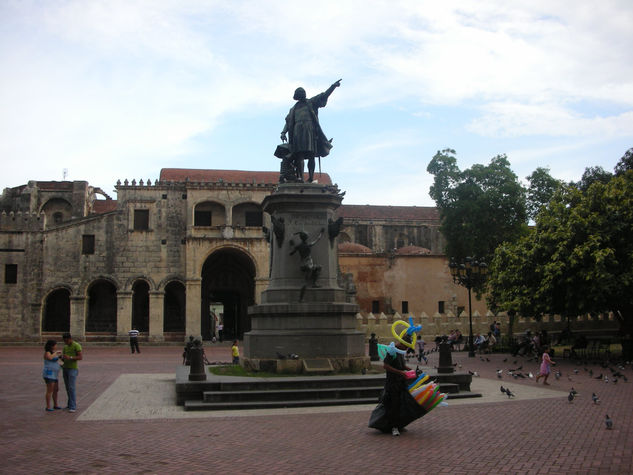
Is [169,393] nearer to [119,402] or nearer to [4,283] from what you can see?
[119,402]

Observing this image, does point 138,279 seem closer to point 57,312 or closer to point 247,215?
point 57,312

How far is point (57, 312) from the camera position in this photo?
145ft

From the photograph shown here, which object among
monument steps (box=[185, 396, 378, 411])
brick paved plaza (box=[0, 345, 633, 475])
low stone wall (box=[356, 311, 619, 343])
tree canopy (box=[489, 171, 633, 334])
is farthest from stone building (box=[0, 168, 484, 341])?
monument steps (box=[185, 396, 378, 411])

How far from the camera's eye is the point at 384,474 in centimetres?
701

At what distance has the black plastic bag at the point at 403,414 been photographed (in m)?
9.12

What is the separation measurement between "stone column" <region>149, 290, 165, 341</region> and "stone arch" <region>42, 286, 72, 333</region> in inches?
238

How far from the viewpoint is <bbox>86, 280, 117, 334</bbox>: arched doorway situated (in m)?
44.3

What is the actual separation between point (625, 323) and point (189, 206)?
92.5ft

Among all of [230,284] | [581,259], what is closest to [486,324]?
[581,259]

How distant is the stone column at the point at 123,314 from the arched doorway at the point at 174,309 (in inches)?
131

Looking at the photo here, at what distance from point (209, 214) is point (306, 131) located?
2981 centimetres

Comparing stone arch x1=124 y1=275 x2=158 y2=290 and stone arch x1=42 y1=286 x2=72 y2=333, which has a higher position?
stone arch x1=124 y1=275 x2=158 y2=290

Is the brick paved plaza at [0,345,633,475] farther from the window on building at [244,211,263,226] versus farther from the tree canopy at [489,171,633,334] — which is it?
the window on building at [244,211,263,226]

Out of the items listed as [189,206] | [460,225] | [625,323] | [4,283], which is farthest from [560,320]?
[4,283]
